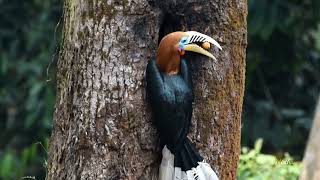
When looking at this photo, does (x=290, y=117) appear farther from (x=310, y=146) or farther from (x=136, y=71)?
(x=310, y=146)

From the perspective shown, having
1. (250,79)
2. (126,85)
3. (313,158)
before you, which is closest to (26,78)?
(250,79)

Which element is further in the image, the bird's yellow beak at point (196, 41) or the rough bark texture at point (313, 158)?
the bird's yellow beak at point (196, 41)

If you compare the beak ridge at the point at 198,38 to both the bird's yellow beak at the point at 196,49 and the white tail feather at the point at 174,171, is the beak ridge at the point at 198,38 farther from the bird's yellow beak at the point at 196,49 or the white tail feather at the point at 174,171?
the white tail feather at the point at 174,171

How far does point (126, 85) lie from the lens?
3400 mm

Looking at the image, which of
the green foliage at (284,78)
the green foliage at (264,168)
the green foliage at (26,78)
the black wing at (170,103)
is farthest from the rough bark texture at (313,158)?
the green foliage at (26,78)

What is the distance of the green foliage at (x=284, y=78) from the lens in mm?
7602

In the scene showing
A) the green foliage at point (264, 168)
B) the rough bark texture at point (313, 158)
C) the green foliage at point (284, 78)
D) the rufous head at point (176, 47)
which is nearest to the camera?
the rough bark texture at point (313, 158)

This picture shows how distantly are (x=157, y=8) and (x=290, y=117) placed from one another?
4631 mm

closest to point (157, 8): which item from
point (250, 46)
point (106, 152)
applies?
point (106, 152)

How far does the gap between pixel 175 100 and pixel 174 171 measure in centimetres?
26

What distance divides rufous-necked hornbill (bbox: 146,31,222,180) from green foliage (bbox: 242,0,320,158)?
3.97 m

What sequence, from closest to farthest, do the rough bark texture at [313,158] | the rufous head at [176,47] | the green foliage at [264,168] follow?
the rough bark texture at [313,158] < the rufous head at [176,47] < the green foliage at [264,168]

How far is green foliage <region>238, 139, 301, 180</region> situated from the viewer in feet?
16.4

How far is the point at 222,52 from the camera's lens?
3525 mm
